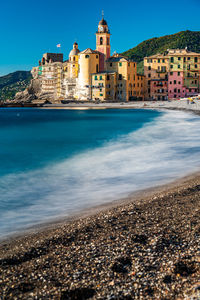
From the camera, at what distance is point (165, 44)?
154000 mm

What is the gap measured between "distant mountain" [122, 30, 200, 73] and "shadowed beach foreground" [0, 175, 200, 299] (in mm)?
141339

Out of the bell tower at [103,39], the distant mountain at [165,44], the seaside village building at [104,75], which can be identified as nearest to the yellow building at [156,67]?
the seaside village building at [104,75]

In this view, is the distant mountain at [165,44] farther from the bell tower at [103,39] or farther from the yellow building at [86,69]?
the yellow building at [86,69]

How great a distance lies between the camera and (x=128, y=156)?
17.0m

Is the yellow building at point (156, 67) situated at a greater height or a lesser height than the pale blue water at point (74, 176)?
greater

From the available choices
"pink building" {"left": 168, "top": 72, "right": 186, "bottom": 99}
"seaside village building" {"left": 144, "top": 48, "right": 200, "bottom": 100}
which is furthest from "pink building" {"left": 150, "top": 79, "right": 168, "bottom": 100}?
"pink building" {"left": 168, "top": 72, "right": 186, "bottom": 99}

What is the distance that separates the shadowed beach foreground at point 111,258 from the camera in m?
3.80

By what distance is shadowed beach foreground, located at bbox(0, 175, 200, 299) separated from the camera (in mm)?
3799

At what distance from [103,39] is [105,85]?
14774mm

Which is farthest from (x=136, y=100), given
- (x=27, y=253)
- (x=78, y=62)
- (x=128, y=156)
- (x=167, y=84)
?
(x=27, y=253)

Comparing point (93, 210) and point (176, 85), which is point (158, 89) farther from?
point (93, 210)

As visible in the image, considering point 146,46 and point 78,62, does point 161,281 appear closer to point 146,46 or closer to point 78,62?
point 78,62

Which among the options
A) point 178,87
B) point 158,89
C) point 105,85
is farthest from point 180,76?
point 105,85

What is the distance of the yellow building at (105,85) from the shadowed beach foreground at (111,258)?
8427 cm
